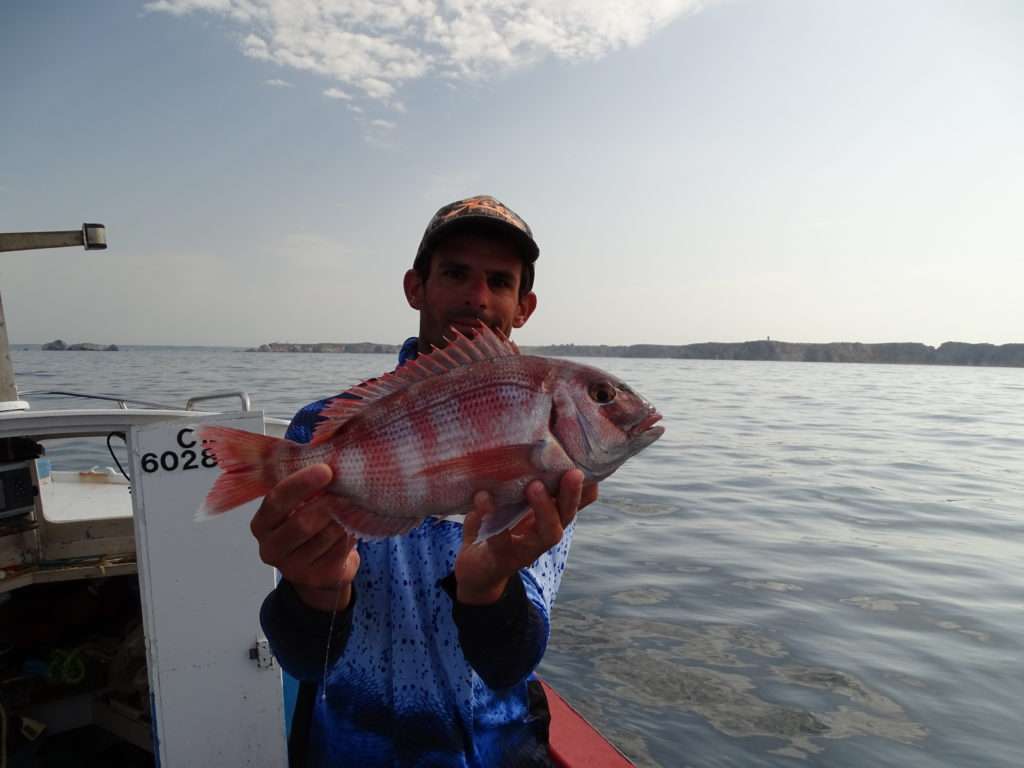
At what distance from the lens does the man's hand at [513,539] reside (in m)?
2.20

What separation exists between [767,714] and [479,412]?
6.25 metres

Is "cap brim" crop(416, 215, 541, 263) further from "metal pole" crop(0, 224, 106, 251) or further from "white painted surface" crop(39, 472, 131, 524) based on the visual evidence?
"white painted surface" crop(39, 472, 131, 524)

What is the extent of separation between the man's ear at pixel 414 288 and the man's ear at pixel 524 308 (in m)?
0.53

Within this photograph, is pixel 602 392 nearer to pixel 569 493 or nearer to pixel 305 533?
pixel 569 493

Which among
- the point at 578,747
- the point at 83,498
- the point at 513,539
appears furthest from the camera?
the point at 83,498

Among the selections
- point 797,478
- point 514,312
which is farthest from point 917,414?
point 514,312

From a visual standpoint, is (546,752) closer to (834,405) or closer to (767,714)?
(767,714)

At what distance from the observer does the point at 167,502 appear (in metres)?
4.00

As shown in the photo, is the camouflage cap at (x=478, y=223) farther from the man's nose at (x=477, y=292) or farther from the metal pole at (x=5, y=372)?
the metal pole at (x=5, y=372)

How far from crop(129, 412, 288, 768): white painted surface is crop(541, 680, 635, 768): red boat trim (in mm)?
1847

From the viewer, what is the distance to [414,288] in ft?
11.5

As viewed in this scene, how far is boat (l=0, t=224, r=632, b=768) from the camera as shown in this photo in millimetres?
3996

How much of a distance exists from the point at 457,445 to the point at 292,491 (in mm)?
582

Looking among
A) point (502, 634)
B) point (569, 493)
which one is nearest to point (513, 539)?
point (569, 493)
